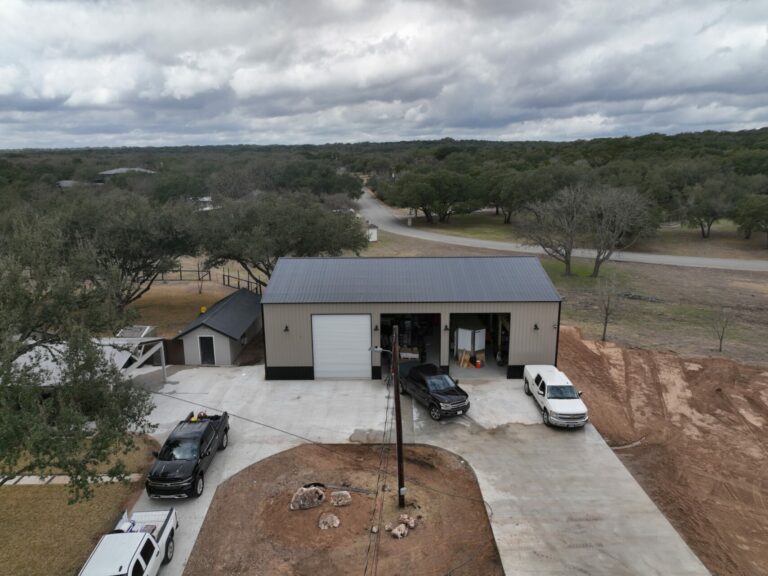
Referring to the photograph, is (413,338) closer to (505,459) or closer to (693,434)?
(505,459)

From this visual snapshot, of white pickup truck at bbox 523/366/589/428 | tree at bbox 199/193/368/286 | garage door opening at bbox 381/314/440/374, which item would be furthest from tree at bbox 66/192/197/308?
white pickup truck at bbox 523/366/589/428

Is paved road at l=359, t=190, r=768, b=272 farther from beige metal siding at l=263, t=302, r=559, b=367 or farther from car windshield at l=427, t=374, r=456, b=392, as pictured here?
car windshield at l=427, t=374, r=456, b=392

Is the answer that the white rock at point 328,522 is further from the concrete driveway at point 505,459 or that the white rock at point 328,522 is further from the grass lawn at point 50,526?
the grass lawn at point 50,526

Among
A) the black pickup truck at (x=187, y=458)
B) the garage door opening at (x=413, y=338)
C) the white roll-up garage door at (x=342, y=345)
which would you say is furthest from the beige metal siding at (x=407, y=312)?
the black pickup truck at (x=187, y=458)

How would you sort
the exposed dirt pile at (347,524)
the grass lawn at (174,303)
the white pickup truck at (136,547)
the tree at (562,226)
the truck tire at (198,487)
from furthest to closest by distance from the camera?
the tree at (562,226), the grass lawn at (174,303), the truck tire at (198,487), the exposed dirt pile at (347,524), the white pickup truck at (136,547)

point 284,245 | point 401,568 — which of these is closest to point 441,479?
point 401,568

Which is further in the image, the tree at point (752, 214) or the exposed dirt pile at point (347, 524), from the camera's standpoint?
the tree at point (752, 214)
